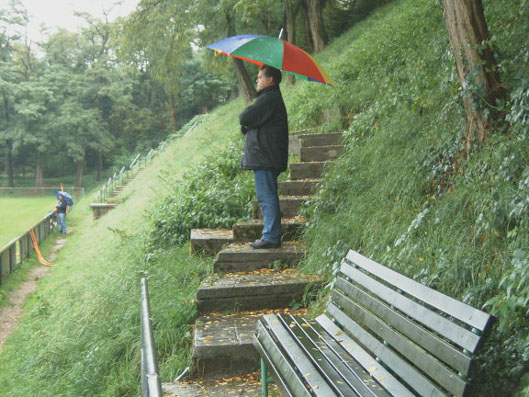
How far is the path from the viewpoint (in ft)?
32.1

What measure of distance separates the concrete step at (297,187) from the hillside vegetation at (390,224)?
42cm

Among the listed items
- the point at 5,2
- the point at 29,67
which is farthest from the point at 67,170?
the point at 5,2

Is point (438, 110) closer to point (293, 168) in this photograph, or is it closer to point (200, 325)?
point (293, 168)

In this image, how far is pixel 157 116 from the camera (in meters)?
48.4

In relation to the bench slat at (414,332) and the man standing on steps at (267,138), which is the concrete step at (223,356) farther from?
the man standing on steps at (267,138)

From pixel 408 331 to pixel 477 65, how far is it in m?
2.75

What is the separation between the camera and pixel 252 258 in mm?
5125

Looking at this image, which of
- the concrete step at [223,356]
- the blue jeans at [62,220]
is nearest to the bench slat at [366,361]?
the concrete step at [223,356]

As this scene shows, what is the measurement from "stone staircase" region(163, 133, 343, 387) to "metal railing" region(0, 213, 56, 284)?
9.01 meters

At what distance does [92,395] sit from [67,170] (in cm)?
4728

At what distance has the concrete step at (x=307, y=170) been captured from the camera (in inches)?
272

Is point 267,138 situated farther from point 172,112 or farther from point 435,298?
point 172,112

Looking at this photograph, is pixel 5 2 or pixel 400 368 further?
pixel 5 2

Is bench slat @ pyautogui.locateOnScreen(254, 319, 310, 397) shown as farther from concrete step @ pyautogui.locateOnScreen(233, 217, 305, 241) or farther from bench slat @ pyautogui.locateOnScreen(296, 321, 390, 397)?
concrete step @ pyautogui.locateOnScreen(233, 217, 305, 241)
